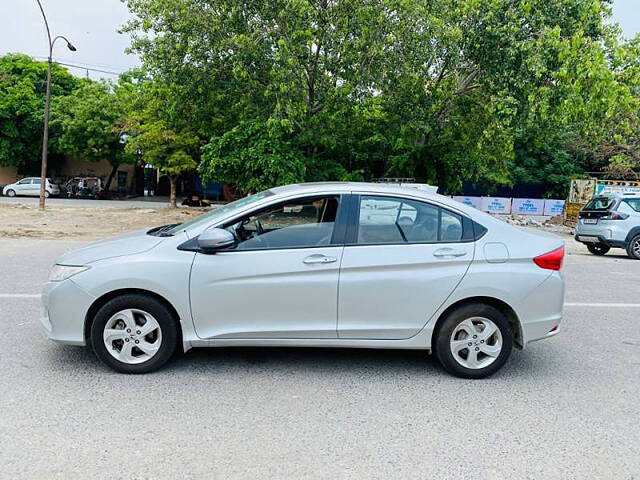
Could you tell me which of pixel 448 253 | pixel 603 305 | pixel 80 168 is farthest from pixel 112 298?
pixel 80 168

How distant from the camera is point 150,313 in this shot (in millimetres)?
3947

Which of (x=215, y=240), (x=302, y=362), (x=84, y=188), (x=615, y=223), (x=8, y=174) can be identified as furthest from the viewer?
(x=8, y=174)

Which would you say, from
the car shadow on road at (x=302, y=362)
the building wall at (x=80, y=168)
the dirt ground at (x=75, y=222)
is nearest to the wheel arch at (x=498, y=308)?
the car shadow on road at (x=302, y=362)

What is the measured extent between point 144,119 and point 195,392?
2472cm

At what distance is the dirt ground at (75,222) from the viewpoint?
14.5 m

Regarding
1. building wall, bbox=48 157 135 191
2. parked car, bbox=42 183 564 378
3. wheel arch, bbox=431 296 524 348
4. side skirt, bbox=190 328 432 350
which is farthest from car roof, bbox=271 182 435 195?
building wall, bbox=48 157 135 191

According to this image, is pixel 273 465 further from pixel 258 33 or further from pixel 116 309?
pixel 258 33

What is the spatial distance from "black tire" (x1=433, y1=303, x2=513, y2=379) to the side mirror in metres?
1.86

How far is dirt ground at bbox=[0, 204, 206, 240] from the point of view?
14531mm

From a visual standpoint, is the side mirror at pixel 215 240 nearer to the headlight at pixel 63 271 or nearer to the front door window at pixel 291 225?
the front door window at pixel 291 225

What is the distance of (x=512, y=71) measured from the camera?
1448cm

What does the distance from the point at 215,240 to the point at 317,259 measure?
810 millimetres

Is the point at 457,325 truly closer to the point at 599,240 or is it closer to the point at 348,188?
the point at 348,188

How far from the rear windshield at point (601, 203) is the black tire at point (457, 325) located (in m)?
10.5
